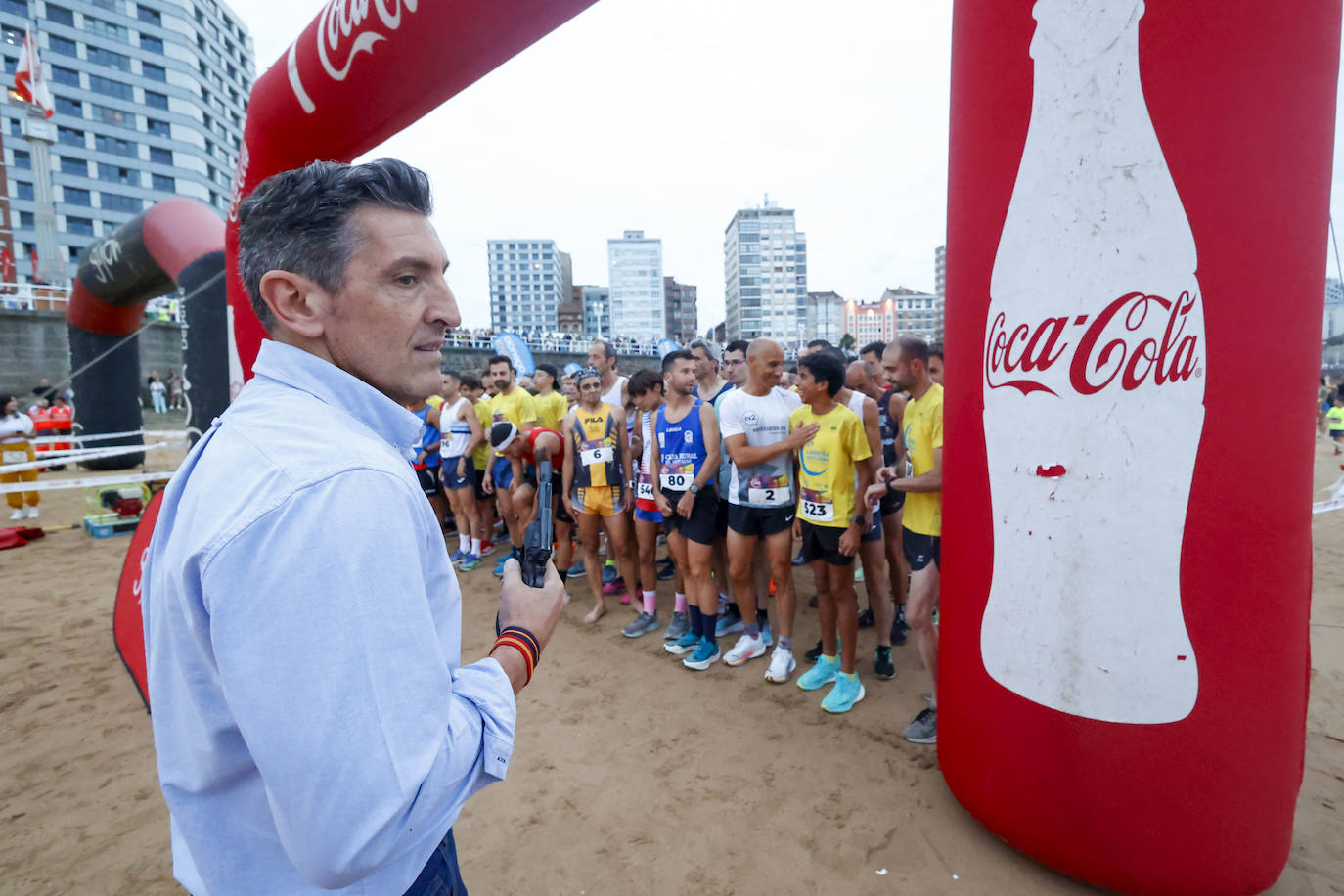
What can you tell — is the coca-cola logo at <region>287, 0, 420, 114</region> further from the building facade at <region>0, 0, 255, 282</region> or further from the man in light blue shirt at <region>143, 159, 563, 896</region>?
the building facade at <region>0, 0, 255, 282</region>

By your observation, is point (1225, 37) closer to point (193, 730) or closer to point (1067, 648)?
point (1067, 648)

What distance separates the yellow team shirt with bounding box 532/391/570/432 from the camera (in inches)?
287

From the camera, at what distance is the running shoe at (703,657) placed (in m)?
4.52

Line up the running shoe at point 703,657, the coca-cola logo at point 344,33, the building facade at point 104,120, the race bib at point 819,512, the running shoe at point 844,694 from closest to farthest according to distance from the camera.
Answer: the coca-cola logo at point 344,33 → the running shoe at point 844,694 → the race bib at point 819,512 → the running shoe at point 703,657 → the building facade at point 104,120

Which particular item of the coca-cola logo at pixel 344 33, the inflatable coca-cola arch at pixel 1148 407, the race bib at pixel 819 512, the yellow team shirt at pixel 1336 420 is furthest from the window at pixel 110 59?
the yellow team shirt at pixel 1336 420

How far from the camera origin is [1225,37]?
1968 mm

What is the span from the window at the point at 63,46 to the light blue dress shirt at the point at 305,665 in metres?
64.8

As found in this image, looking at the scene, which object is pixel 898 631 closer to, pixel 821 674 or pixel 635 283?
pixel 821 674

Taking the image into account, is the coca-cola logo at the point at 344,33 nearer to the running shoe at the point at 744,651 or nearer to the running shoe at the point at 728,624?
the running shoe at the point at 744,651

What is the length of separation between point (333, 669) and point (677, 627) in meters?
4.52

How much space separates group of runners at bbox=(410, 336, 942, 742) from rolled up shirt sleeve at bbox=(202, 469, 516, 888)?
2151 mm

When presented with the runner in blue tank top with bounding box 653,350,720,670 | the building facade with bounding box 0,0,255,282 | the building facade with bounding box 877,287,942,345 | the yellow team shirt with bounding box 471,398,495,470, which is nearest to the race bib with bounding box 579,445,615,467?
the runner in blue tank top with bounding box 653,350,720,670

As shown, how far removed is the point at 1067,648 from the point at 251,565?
248 centimetres

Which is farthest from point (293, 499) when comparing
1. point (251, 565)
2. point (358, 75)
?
point (358, 75)
